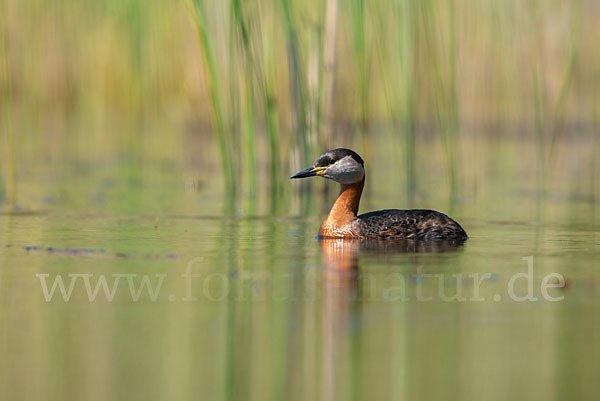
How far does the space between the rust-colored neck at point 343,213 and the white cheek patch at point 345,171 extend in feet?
0.18

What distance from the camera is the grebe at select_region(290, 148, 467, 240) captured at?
8.70 m

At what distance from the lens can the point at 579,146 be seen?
59.4 ft

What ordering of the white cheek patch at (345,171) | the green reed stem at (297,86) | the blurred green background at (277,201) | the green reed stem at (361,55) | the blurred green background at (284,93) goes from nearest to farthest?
the blurred green background at (277,201)
the white cheek patch at (345,171)
the green reed stem at (361,55)
the green reed stem at (297,86)
the blurred green background at (284,93)

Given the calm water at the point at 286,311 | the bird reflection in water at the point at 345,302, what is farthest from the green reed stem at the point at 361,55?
the bird reflection in water at the point at 345,302

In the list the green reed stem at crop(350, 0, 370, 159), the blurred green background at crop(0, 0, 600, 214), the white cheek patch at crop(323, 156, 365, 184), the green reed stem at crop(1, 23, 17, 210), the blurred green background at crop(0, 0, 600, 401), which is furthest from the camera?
the blurred green background at crop(0, 0, 600, 214)

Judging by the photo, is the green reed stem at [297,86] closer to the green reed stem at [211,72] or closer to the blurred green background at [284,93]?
the blurred green background at [284,93]

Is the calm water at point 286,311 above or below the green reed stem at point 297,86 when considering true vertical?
below

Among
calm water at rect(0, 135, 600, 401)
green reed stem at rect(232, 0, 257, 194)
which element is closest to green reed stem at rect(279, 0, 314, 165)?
green reed stem at rect(232, 0, 257, 194)

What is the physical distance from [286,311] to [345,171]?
3.67m

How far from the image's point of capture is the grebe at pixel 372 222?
8.70m

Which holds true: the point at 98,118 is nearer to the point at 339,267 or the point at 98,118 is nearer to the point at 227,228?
the point at 227,228

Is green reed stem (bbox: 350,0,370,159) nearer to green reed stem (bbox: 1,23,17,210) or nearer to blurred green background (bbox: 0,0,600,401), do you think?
blurred green background (bbox: 0,0,600,401)

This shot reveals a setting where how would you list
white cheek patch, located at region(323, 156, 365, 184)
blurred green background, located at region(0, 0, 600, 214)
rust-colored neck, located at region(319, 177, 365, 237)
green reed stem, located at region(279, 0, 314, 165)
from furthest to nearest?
blurred green background, located at region(0, 0, 600, 214), green reed stem, located at region(279, 0, 314, 165), white cheek patch, located at region(323, 156, 365, 184), rust-colored neck, located at region(319, 177, 365, 237)

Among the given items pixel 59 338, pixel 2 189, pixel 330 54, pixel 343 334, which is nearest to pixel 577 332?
pixel 343 334
